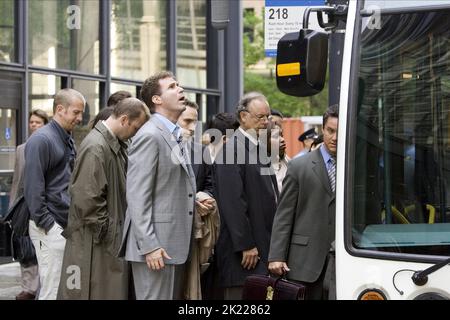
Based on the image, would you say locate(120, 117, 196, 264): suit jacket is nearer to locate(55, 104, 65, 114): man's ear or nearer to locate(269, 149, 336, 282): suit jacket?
locate(269, 149, 336, 282): suit jacket

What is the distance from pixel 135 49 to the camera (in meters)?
16.1

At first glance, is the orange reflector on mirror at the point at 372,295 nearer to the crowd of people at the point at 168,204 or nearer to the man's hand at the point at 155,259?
the crowd of people at the point at 168,204

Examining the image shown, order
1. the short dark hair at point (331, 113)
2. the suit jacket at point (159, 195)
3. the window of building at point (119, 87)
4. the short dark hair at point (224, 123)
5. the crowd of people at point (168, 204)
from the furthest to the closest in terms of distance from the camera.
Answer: the window of building at point (119, 87), the short dark hair at point (224, 123), the short dark hair at point (331, 113), the crowd of people at point (168, 204), the suit jacket at point (159, 195)

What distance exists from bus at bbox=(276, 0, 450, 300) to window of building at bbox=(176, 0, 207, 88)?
42.0 feet

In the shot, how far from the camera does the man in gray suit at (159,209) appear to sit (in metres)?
6.20

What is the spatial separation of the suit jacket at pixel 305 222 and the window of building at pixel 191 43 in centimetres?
1154

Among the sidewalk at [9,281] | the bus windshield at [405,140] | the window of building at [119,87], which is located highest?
the window of building at [119,87]

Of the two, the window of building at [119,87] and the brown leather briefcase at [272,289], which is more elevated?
the window of building at [119,87]

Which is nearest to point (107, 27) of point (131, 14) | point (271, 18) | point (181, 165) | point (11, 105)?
point (131, 14)

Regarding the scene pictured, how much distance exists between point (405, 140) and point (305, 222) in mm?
1571

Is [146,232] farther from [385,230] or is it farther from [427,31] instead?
[427,31]

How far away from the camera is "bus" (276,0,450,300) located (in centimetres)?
506

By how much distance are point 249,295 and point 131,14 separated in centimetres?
1014

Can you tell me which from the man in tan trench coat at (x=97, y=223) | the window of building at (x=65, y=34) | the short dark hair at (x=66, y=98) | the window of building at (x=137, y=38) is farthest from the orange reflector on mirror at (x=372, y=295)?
the window of building at (x=137, y=38)
